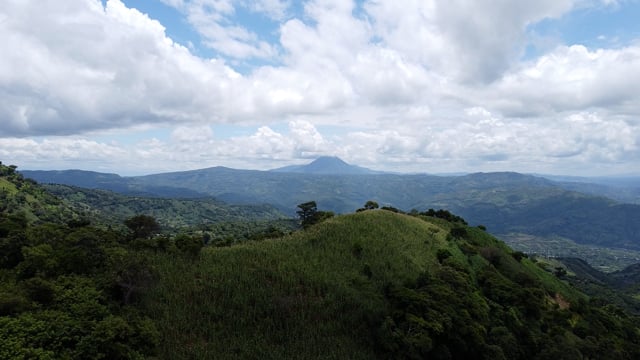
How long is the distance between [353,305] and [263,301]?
1090 centimetres

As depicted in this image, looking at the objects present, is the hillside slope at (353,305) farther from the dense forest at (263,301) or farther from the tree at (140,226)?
the tree at (140,226)

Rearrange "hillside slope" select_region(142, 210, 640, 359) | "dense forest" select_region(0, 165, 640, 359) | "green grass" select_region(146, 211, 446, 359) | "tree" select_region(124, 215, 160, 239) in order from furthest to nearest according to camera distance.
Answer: "tree" select_region(124, 215, 160, 239)
"hillside slope" select_region(142, 210, 640, 359)
"green grass" select_region(146, 211, 446, 359)
"dense forest" select_region(0, 165, 640, 359)

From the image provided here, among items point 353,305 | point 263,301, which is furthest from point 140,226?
point 353,305

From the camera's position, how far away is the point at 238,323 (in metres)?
40.1

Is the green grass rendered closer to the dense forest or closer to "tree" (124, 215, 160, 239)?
the dense forest

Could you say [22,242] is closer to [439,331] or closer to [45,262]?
[45,262]

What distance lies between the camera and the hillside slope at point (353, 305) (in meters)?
38.8

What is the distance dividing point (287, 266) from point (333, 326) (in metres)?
11.4

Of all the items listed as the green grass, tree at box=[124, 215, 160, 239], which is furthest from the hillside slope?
tree at box=[124, 215, 160, 239]

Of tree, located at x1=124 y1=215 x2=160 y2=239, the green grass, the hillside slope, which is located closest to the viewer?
the green grass

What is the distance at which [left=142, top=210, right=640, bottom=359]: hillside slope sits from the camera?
127 ft

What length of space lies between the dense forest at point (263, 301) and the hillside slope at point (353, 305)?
0.57 feet

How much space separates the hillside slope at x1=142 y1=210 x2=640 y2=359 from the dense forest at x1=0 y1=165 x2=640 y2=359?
0.17 metres

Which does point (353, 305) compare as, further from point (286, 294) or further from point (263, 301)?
point (263, 301)
